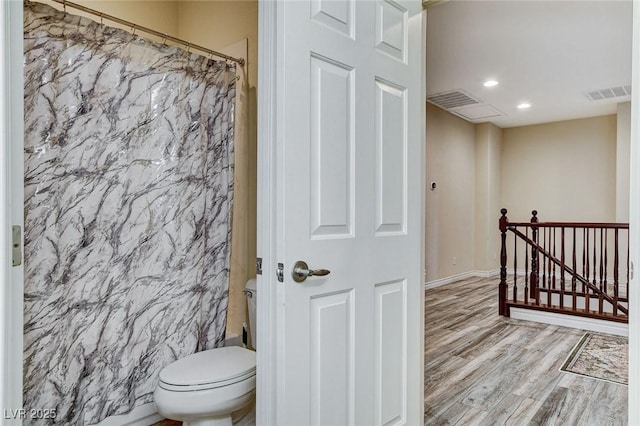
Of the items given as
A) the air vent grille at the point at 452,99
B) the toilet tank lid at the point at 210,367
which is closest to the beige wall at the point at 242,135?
the toilet tank lid at the point at 210,367

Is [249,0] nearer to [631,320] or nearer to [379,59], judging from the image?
[379,59]

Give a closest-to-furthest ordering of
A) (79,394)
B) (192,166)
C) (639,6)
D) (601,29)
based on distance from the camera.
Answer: (639,6) → (79,394) → (192,166) → (601,29)

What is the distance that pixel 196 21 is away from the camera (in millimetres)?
2973

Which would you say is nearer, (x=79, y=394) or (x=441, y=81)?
(x=79, y=394)

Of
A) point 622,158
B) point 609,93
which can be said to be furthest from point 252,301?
point 622,158

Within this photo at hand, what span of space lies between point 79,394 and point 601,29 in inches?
175

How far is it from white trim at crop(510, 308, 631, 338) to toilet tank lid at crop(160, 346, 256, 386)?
335 cm

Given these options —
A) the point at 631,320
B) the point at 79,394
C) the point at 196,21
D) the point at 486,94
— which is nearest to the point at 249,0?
the point at 196,21

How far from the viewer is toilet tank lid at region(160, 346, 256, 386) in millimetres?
1707

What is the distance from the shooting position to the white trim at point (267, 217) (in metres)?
1.31

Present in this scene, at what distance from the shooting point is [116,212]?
1936 mm

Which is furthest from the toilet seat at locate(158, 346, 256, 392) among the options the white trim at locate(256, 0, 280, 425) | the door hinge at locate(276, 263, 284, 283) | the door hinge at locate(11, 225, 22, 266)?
the door hinge at locate(11, 225, 22, 266)

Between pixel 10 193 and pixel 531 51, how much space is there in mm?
4229

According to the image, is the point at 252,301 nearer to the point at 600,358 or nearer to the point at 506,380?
the point at 506,380
